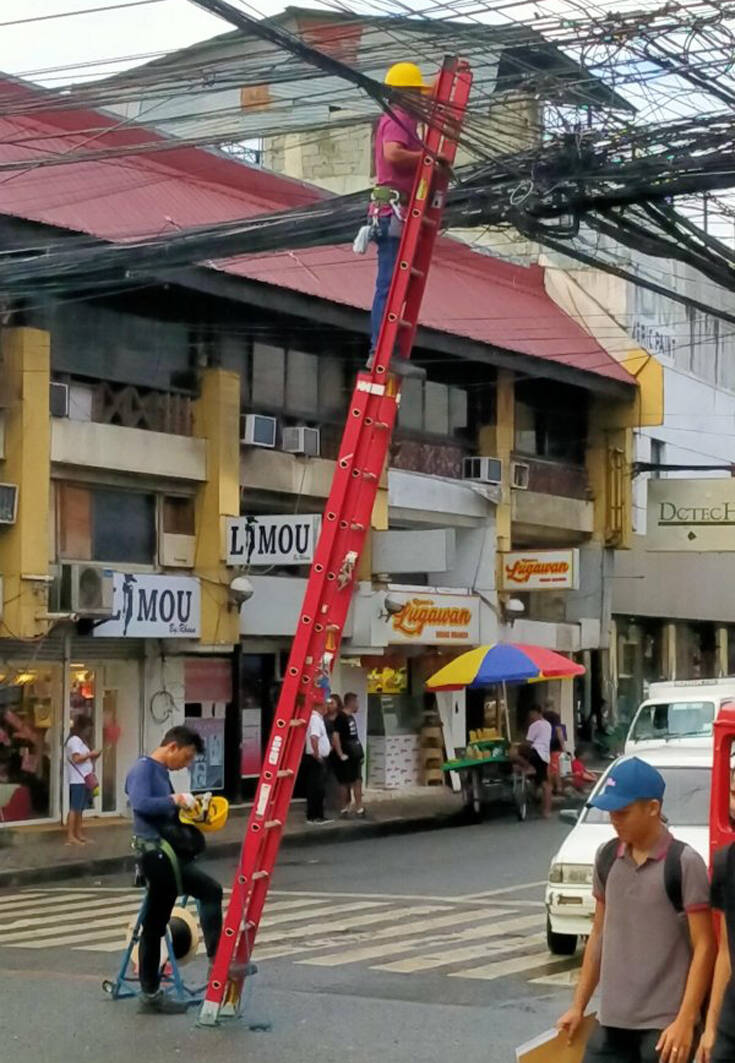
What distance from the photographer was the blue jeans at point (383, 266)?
1091 cm

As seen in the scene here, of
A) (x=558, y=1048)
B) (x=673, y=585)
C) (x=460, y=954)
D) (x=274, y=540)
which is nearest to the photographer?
(x=558, y=1048)

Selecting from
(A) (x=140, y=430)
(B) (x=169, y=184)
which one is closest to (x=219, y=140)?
(A) (x=140, y=430)

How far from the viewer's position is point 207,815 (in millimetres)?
10758

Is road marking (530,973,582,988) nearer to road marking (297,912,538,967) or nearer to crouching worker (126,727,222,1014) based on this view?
road marking (297,912,538,967)

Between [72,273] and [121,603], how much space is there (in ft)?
23.5

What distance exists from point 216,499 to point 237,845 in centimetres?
556

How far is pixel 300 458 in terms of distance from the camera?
2752 cm

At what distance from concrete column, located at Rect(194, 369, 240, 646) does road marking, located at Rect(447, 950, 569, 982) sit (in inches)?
508

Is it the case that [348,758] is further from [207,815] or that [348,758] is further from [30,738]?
[207,815]

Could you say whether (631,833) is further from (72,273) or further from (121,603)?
(121,603)

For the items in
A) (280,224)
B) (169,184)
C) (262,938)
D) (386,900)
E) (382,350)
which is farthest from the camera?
(169,184)

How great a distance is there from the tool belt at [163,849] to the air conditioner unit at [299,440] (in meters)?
16.9

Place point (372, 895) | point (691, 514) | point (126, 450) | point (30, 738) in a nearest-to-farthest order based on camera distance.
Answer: point (372, 895) < point (30, 738) < point (126, 450) < point (691, 514)

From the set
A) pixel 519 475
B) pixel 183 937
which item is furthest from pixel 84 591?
pixel 183 937
